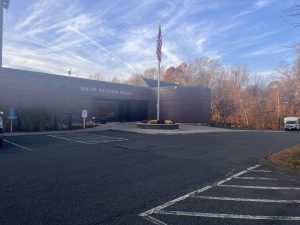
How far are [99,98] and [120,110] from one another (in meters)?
4.09

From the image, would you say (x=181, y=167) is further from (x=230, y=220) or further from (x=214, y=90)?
(x=214, y=90)

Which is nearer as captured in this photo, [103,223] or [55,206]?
[103,223]

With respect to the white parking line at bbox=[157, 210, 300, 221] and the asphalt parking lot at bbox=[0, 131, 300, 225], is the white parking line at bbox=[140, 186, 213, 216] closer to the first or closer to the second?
the asphalt parking lot at bbox=[0, 131, 300, 225]

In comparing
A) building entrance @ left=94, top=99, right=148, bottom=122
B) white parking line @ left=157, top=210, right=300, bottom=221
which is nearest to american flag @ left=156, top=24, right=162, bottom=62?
building entrance @ left=94, top=99, right=148, bottom=122

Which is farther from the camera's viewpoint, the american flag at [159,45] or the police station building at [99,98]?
the american flag at [159,45]

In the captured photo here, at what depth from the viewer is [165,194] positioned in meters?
5.91

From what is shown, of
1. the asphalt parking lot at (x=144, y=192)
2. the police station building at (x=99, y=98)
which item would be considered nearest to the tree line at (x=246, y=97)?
the police station building at (x=99, y=98)

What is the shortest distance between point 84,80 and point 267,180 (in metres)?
27.2

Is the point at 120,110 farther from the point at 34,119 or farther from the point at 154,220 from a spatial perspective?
the point at 154,220

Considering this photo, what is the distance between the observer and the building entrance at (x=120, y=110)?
3484 cm

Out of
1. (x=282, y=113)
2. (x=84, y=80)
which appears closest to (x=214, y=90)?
(x=282, y=113)

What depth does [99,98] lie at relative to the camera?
1337 inches

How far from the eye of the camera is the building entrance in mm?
34844

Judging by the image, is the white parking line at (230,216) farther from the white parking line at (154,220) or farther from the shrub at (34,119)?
the shrub at (34,119)
